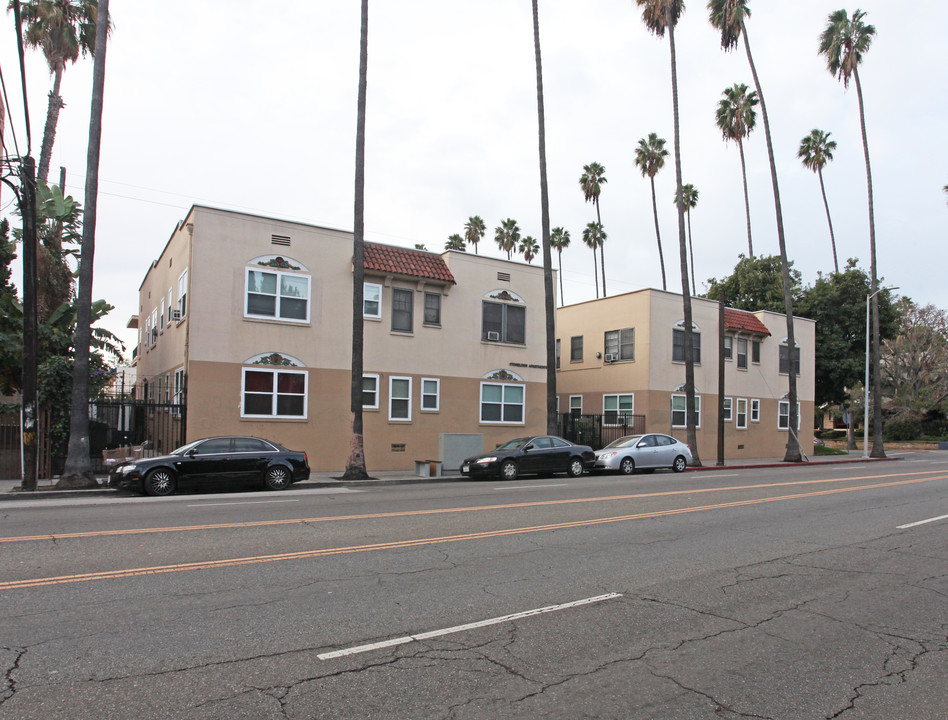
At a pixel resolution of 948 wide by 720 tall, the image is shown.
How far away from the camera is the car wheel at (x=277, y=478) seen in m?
16.8

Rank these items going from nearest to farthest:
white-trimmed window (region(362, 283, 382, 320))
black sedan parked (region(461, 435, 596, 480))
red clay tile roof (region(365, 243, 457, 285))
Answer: black sedan parked (region(461, 435, 596, 480)), red clay tile roof (region(365, 243, 457, 285)), white-trimmed window (region(362, 283, 382, 320))

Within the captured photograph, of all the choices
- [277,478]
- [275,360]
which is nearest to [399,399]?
[275,360]

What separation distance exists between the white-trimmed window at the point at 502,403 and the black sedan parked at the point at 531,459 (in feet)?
13.7

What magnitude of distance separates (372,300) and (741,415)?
20.8 meters

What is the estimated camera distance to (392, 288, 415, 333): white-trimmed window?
24.1 m

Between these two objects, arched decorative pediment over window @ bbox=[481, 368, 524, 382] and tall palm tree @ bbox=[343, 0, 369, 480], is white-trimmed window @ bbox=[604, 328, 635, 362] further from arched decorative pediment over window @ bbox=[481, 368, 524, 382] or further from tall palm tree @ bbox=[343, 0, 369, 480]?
tall palm tree @ bbox=[343, 0, 369, 480]

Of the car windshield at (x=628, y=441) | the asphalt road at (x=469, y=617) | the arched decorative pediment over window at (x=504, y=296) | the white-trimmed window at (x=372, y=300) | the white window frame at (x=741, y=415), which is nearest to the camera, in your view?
the asphalt road at (x=469, y=617)

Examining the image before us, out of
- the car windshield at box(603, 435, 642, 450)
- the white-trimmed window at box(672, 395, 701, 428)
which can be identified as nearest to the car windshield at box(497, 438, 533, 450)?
the car windshield at box(603, 435, 642, 450)

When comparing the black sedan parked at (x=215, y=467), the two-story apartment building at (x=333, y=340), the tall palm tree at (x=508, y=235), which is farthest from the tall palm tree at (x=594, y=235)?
the black sedan parked at (x=215, y=467)

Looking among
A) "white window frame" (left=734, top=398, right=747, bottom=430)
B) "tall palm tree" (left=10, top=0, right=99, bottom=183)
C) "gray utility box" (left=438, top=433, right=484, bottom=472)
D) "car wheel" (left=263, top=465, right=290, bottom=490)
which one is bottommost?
"car wheel" (left=263, top=465, right=290, bottom=490)

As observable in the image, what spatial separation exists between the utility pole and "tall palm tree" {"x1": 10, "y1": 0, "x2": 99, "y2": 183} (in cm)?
1133

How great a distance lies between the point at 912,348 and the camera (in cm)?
5728

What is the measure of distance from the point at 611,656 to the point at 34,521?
9594 millimetres

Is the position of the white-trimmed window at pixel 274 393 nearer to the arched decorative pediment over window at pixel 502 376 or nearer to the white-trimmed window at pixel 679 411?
the arched decorative pediment over window at pixel 502 376
